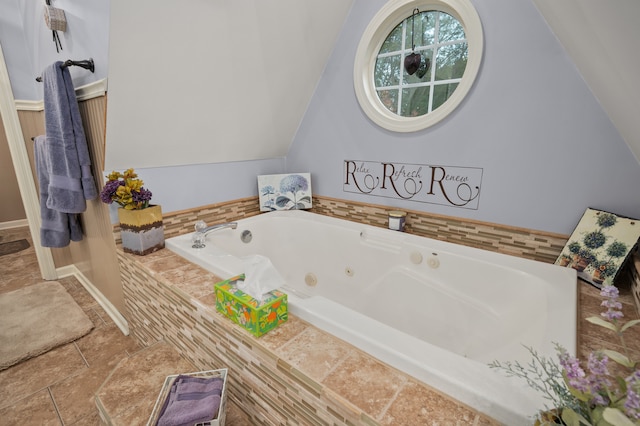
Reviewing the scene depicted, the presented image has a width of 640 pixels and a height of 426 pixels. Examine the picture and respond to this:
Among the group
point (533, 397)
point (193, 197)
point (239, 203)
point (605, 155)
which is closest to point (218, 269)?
point (193, 197)

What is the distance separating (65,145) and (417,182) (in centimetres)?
195

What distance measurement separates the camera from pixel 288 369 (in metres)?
0.84

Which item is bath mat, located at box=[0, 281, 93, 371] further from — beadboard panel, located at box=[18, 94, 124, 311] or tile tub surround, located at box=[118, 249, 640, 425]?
tile tub surround, located at box=[118, 249, 640, 425]

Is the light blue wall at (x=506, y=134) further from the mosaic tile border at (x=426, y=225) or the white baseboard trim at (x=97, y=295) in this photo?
the white baseboard trim at (x=97, y=295)

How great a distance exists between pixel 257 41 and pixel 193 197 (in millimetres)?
1033

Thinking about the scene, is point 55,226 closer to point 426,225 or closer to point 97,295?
point 97,295

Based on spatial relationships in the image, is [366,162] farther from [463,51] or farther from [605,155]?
[605,155]

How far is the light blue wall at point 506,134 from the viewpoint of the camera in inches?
50.6

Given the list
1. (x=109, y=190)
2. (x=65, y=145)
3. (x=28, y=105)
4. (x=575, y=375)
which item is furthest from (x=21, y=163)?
(x=575, y=375)

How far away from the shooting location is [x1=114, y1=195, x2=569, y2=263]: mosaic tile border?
58.5 inches

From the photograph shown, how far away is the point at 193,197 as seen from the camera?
6.42 feet

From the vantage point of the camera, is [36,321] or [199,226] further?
[36,321]

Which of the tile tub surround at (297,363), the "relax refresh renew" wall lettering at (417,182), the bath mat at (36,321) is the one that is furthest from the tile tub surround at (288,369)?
the "relax refresh renew" wall lettering at (417,182)

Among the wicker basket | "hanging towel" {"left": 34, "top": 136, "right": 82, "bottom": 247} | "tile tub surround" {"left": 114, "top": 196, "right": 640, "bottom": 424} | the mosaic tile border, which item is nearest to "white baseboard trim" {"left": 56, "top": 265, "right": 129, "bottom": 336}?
"tile tub surround" {"left": 114, "top": 196, "right": 640, "bottom": 424}
